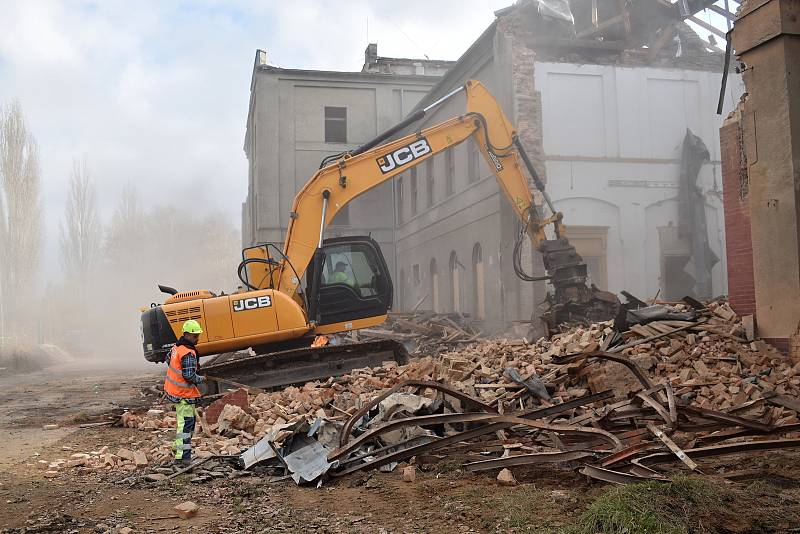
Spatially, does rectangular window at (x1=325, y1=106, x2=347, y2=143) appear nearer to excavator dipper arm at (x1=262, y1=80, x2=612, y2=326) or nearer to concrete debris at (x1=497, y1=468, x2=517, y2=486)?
excavator dipper arm at (x1=262, y1=80, x2=612, y2=326)

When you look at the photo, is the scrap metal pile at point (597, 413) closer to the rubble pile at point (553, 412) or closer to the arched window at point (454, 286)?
the rubble pile at point (553, 412)

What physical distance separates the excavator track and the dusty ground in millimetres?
4036

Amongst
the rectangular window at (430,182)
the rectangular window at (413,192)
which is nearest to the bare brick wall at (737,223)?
the rectangular window at (430,182)

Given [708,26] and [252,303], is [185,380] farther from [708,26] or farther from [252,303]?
[708,26]

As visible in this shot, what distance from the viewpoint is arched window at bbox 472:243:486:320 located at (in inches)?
827

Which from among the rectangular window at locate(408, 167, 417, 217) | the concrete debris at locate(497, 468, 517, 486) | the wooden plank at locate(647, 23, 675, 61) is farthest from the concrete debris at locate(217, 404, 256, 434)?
the rectangular window at locate(408, 167, 417, 217)

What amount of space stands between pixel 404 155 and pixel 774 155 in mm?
6565

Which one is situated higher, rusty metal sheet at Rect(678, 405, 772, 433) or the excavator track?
the excavator track

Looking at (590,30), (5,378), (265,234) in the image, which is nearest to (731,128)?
(590,30)

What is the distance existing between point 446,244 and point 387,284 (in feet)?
40.0

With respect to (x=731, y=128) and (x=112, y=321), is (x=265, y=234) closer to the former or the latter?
(x=731, y=128)

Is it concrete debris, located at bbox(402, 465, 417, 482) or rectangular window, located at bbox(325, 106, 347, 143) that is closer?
concrete debris, located at bbox(402, 465, 417, 482)

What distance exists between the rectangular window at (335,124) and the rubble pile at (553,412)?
2322 cm

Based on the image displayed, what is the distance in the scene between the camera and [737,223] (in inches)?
347
